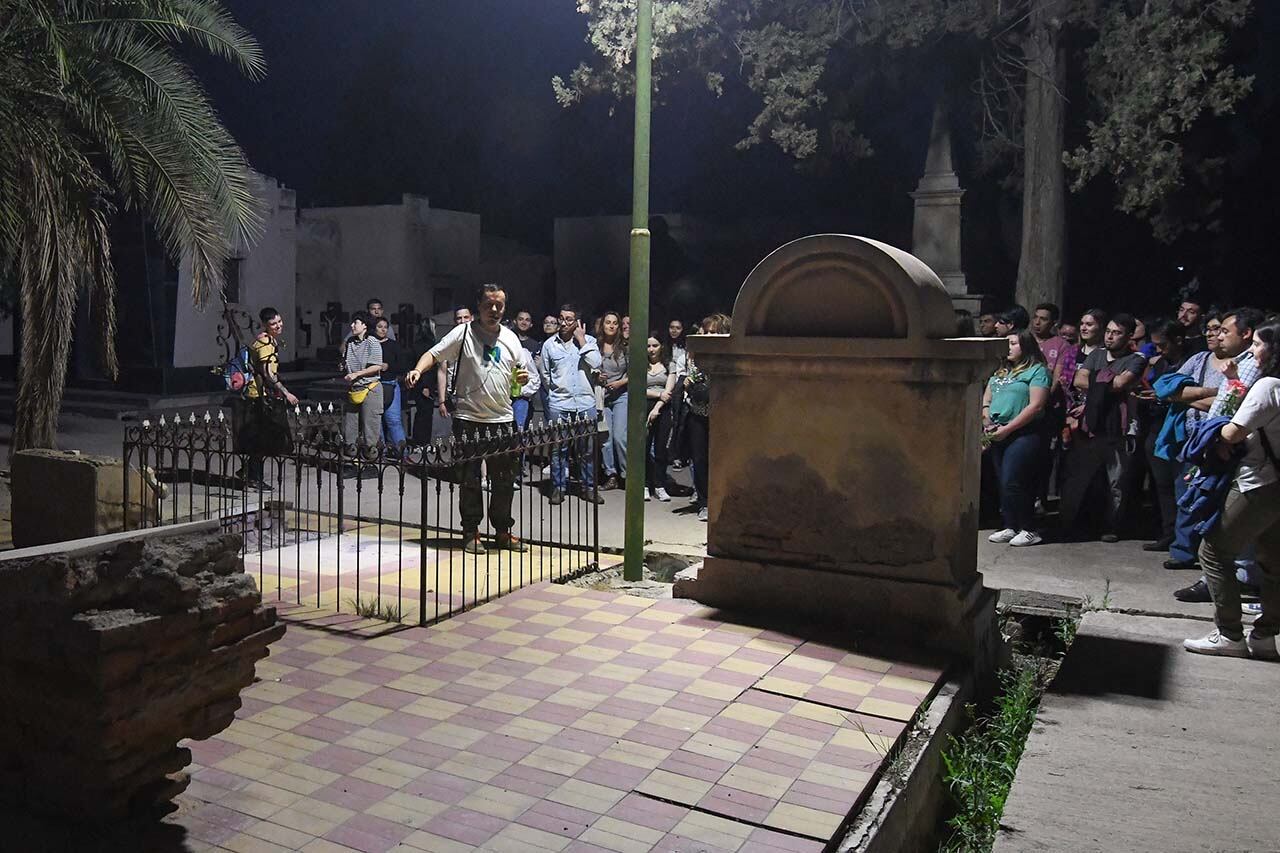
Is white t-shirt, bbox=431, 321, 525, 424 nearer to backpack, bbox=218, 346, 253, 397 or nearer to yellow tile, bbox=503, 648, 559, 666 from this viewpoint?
yellow tile, bbox=503, 648, 559, 666

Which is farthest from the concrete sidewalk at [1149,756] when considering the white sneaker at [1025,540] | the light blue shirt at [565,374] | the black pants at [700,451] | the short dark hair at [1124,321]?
the light blue shirt at [565,374]

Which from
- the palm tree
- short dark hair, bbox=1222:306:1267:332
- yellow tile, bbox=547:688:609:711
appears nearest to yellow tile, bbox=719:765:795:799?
yellow tile, bbox=547:688:609:711

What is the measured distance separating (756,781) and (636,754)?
0.51m

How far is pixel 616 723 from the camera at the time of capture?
466 centimetres

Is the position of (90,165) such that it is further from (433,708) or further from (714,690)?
(714,690)

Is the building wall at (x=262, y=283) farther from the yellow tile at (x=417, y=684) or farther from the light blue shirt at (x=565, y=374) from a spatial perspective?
the yellow tile at (x=417, y=684)

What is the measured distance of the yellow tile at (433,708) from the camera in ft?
15.4

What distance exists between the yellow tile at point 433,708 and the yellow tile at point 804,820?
1.54m

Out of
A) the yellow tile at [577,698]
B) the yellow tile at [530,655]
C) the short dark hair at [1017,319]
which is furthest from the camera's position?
the short dark hair at [1017,319]

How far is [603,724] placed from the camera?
15.2 feet

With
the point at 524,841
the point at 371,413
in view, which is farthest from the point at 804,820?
the point at 371,413

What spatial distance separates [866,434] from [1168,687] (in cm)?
198

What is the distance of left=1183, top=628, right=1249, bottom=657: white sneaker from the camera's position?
19.6 feet

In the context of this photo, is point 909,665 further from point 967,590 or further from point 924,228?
point 924,228
